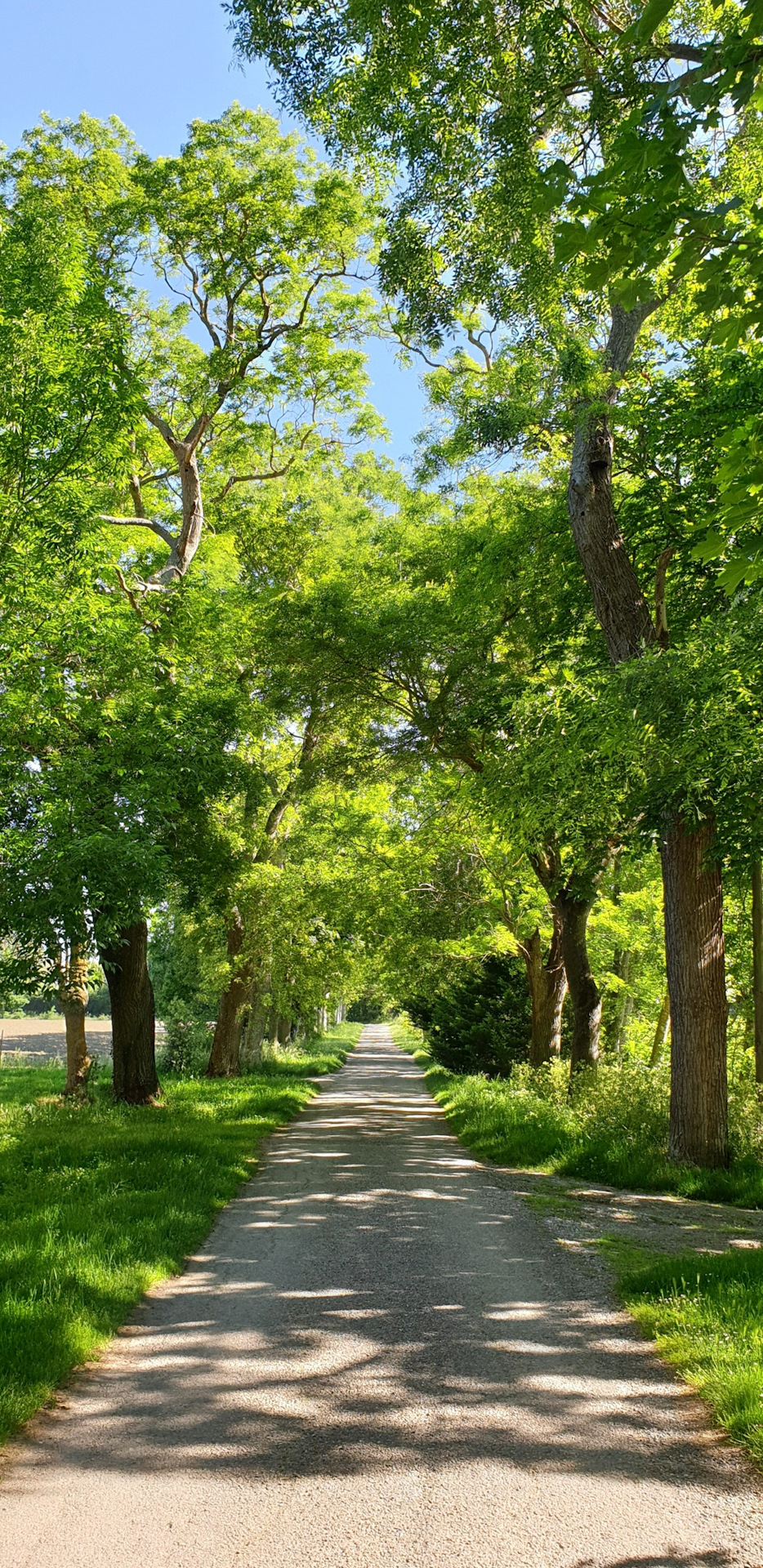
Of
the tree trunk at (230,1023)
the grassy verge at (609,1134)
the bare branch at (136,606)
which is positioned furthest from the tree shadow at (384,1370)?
the tree trunk at (230,1023)

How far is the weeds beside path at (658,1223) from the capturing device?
14.1 ft

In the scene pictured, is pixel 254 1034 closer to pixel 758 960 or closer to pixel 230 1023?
pixel 230 1023

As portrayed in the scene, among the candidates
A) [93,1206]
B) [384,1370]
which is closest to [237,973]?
[93,1206]

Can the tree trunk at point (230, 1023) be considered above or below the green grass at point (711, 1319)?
below

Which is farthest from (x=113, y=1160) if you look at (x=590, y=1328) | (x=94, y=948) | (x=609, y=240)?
(x=609, y=240)

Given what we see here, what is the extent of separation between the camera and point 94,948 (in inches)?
392

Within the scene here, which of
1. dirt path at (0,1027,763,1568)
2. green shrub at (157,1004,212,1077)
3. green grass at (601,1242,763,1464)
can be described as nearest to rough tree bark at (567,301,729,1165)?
green grass at (601,1242,763,1464)

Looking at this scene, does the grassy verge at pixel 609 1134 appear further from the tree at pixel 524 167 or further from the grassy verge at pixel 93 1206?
the grassy verge at pixel 93 1206

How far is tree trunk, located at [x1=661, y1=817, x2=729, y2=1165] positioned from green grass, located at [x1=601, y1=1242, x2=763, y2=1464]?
128 inches

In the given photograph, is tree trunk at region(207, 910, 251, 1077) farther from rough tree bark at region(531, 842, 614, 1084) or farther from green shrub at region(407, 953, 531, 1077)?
rough tree bark at region(531, 842, 614, 1084)

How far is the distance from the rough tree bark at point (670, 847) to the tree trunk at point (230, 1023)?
13.3m

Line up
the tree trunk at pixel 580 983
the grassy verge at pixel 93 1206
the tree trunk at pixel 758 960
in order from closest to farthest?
1. the grassy verge at pixel 93 1206
2. the tree trunk at pixel 758 960
3. the tree trunk at pixel 580 983

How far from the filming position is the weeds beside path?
169 inches

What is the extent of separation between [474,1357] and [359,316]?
17.5 metres
